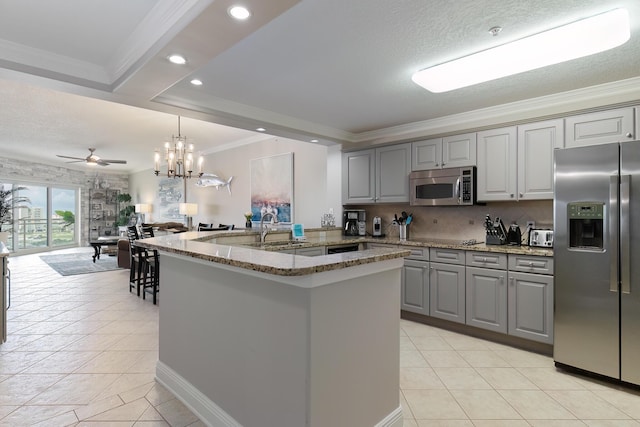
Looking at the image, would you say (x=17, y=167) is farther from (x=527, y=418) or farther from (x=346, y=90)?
(x=527, y=418)

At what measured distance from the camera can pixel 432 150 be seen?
12.8ft

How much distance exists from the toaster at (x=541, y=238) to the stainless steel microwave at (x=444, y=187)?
65cm

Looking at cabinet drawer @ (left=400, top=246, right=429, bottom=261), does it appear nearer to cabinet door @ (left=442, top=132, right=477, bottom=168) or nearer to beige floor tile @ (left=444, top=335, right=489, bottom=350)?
beige floor tile @ (left=444, top=335, right=489, bottom=350)

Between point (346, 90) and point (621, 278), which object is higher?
point (346, 90)

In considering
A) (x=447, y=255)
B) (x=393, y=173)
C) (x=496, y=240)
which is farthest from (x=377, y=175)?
(x=496, y=240)

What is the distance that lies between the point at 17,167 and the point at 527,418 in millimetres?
11663

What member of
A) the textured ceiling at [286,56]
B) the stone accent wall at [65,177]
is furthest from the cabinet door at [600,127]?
the stone accent wall at [65,177]

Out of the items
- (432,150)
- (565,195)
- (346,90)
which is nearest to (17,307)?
(346,90)

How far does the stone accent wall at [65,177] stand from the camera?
8523 mm

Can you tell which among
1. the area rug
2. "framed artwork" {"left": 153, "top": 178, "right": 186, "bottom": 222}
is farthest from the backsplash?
"framed artwork" {"left": 153, "top": 178, "right": 186, "bottom": 222}

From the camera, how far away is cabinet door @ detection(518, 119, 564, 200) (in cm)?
306

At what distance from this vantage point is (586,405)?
219 centimetres

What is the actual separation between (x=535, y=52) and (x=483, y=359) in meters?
2.47

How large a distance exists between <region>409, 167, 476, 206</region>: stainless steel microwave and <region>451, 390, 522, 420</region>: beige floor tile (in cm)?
193
